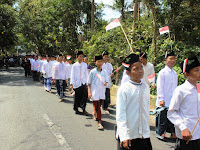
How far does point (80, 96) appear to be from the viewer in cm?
722

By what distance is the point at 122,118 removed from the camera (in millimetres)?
2645

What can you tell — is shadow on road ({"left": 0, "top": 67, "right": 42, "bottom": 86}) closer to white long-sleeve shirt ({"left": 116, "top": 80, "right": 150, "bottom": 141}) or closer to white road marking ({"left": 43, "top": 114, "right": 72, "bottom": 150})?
white road marking ({"left": 43, "top": 114, "right": 72, "bottom": 150})

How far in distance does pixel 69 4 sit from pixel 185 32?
10.9 metres

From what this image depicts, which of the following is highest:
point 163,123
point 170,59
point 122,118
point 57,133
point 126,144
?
point 170,59

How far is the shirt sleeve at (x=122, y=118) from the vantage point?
2.54 metres

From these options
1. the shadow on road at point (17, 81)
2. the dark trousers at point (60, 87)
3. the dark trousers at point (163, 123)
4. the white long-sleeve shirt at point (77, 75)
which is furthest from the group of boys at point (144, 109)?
the shadow on road at point (17, 81)

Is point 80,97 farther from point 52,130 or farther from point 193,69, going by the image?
point 193,69

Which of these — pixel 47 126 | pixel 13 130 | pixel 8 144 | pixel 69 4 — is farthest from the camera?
pixel 69 4

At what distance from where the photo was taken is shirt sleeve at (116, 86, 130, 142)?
254 centimetres

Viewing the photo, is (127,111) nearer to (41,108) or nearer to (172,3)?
(41,108)

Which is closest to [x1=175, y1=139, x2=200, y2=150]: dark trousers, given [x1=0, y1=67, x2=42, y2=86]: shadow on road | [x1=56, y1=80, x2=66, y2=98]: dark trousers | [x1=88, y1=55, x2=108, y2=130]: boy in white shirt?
[x1=88, y1=55, x2=108, y2=130]: boy in white shirt

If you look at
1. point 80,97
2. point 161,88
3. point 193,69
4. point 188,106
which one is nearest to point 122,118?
point 188,106

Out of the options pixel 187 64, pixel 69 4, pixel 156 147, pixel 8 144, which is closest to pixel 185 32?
pixel 156 147

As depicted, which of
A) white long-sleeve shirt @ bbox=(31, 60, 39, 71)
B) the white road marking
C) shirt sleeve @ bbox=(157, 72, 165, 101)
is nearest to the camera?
the white road marking
